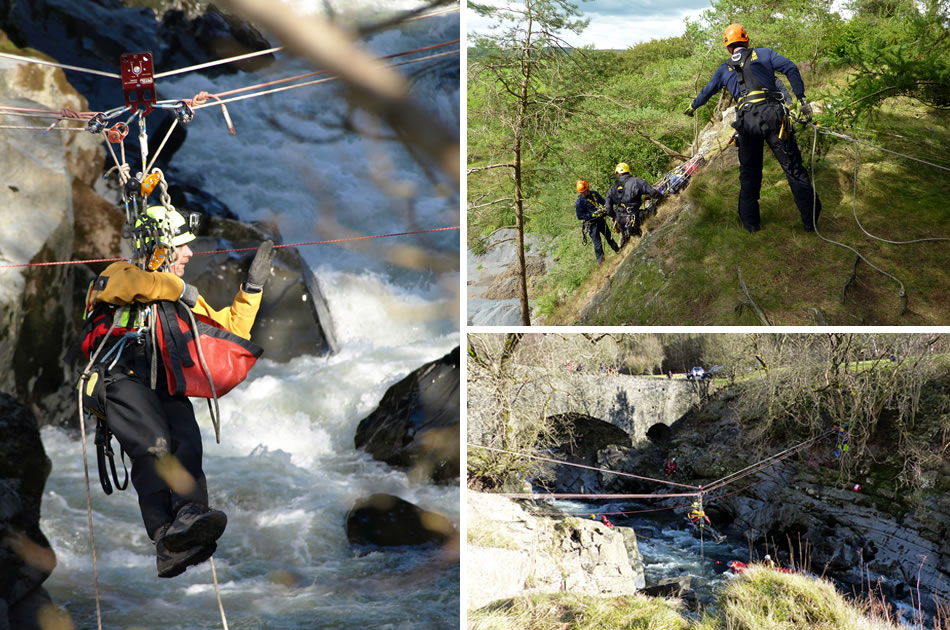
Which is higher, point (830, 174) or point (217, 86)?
point (217, 86)

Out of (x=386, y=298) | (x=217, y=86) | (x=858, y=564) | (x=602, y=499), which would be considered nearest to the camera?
(x=858, y=564)

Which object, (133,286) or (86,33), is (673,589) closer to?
(133,286)

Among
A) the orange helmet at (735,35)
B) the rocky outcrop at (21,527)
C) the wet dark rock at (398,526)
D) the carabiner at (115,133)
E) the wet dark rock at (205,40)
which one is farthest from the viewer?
the wet dark rock at (205,40)

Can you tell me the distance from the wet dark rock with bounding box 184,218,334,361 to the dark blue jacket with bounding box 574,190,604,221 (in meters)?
2.25

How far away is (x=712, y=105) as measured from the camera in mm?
3344

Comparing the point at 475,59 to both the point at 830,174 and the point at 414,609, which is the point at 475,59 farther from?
the point at 414,609

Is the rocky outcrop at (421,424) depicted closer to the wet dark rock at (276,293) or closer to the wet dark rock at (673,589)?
the wet dark rock at (276,293)

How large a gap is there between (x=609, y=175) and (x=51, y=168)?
12.0 feet

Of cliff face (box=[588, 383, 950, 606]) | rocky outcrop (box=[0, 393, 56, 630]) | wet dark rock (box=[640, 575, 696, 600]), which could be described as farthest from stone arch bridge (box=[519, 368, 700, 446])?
rocky outcrop (box=[0, 393, 56, 630])

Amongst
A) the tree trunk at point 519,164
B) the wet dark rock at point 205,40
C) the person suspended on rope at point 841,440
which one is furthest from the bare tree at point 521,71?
the wet dark rock at point 205,40

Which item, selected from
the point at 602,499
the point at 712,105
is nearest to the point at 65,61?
the point at 712,105

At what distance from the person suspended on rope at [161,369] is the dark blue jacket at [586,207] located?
1.72 meters

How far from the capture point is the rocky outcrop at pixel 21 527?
11.8ft

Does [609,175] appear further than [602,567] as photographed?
Yes
